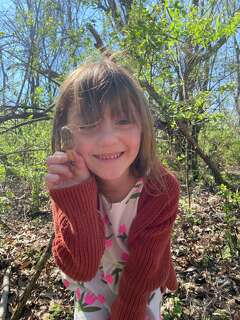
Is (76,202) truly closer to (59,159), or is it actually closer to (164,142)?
(59,159)

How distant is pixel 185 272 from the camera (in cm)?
315

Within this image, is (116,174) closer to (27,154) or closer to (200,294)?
(200,294)

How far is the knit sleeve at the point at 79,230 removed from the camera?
1.60 meters

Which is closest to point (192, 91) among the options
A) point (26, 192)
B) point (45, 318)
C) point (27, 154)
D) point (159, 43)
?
point (159, 43)

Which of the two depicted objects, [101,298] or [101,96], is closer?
[101,96]

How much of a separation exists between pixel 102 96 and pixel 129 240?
2.28 ft

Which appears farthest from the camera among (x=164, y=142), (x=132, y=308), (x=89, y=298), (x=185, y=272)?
(x=164, y=142)

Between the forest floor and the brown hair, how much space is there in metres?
1.34

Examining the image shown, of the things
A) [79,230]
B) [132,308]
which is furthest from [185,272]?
[79,230]

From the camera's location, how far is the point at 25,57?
4816mm

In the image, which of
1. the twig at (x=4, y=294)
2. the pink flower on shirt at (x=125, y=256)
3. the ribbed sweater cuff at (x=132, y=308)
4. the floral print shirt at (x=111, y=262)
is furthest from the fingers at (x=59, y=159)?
the twig at (x=4, y=294)

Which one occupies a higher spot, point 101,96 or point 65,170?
point 101,96

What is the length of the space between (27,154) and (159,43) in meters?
2.17

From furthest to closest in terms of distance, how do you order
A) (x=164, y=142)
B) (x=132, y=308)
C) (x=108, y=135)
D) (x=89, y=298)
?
(x=164, y=142), (x=89, y=298), (x=132, y=308), (x=108, y=135)
